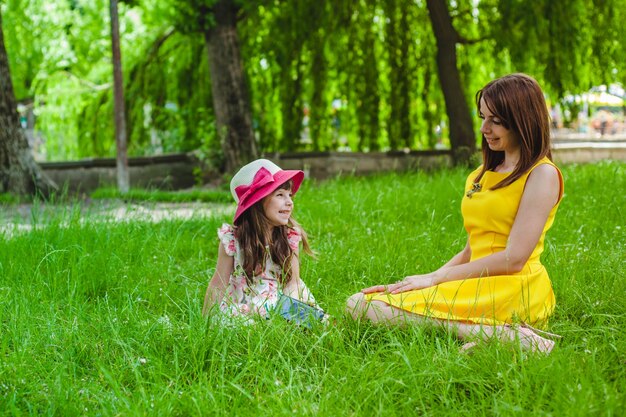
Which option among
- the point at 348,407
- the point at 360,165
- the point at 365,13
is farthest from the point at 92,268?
the point at 365,13

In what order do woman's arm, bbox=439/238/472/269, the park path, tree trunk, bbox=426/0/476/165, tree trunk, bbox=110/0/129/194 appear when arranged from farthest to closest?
1. tree trunk, bbox=426/0/476/165
2. tree trunk, bbox=110/0/129/194
3. the park path
4. woman's arm, bbox=439/238/472/269

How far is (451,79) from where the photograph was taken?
420 inches

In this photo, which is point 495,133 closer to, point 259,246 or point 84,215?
point 259,246

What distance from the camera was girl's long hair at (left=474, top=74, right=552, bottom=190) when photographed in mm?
3256

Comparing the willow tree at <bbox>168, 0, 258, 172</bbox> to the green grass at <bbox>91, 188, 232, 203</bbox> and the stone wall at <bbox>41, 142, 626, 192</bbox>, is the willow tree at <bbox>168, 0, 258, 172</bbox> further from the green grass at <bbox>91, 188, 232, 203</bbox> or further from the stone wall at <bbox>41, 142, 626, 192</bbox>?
the green grass at <bbox>91, 188, 232, 203</bbox>

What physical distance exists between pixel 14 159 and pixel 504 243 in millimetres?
6498

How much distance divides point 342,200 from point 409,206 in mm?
609

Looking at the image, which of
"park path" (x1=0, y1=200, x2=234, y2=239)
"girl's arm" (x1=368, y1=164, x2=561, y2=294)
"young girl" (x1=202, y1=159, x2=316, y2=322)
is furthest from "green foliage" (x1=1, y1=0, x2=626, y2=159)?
"girl's arm" (x1=368, y1=164, x2=561, y2=294)

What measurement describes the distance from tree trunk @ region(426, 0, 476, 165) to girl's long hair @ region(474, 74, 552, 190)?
732 cm

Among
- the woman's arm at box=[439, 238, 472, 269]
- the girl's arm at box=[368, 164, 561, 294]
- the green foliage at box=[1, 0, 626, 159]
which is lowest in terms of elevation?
the woman's arm at box=[439, 238, 472, 269]

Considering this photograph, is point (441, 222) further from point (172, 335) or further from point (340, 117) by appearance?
point (340, 117)

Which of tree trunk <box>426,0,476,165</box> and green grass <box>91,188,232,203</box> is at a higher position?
tree trunk <box>426,0,476,165</box>

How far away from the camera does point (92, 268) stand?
435 cm

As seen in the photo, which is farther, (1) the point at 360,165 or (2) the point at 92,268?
(1) the point at 360,165
